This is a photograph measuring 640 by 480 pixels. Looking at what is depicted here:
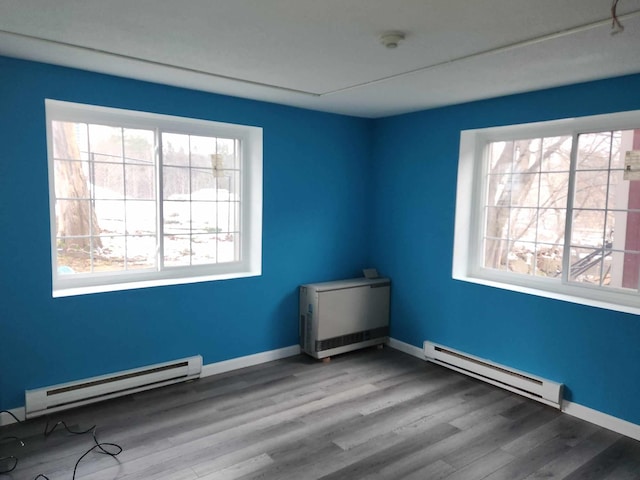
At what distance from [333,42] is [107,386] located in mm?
2822

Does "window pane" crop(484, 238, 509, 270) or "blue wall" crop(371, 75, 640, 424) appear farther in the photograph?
"window pane" crop(484, 238, 509, 270)

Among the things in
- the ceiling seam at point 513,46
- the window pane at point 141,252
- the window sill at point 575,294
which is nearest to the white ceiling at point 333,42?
the ceiling seam at point 513,46

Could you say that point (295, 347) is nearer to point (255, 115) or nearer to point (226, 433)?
point (226, 433)

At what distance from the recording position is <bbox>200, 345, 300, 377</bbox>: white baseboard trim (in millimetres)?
3836

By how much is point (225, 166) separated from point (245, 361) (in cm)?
177

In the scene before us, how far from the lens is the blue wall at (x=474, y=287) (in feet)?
9.98

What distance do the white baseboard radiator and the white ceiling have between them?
2211 mm

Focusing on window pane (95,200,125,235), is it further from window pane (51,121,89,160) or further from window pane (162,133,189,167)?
window pane (162,133,189,167)

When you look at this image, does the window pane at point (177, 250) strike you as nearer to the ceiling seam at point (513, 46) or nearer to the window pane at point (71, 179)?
the window pane at point (71, 179)

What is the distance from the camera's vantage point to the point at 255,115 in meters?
3.91

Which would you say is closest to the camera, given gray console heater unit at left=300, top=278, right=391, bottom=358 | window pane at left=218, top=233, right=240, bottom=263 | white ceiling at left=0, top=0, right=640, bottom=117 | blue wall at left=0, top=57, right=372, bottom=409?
white ceiling at left=0, top=0, right=640, bottom=117

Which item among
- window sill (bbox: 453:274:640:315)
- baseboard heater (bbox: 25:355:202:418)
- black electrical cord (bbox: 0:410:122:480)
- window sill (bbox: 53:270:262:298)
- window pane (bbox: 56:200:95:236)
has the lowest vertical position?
black electrical cord (bbox: 0:410:122:480)

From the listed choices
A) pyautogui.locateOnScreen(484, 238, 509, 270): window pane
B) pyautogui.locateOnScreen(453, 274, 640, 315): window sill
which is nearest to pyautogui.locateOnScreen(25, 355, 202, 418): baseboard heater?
pyautogui.locateOnScreen(453, 274, 640, 315): window sill

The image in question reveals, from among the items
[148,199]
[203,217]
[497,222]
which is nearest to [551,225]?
[497,222]
